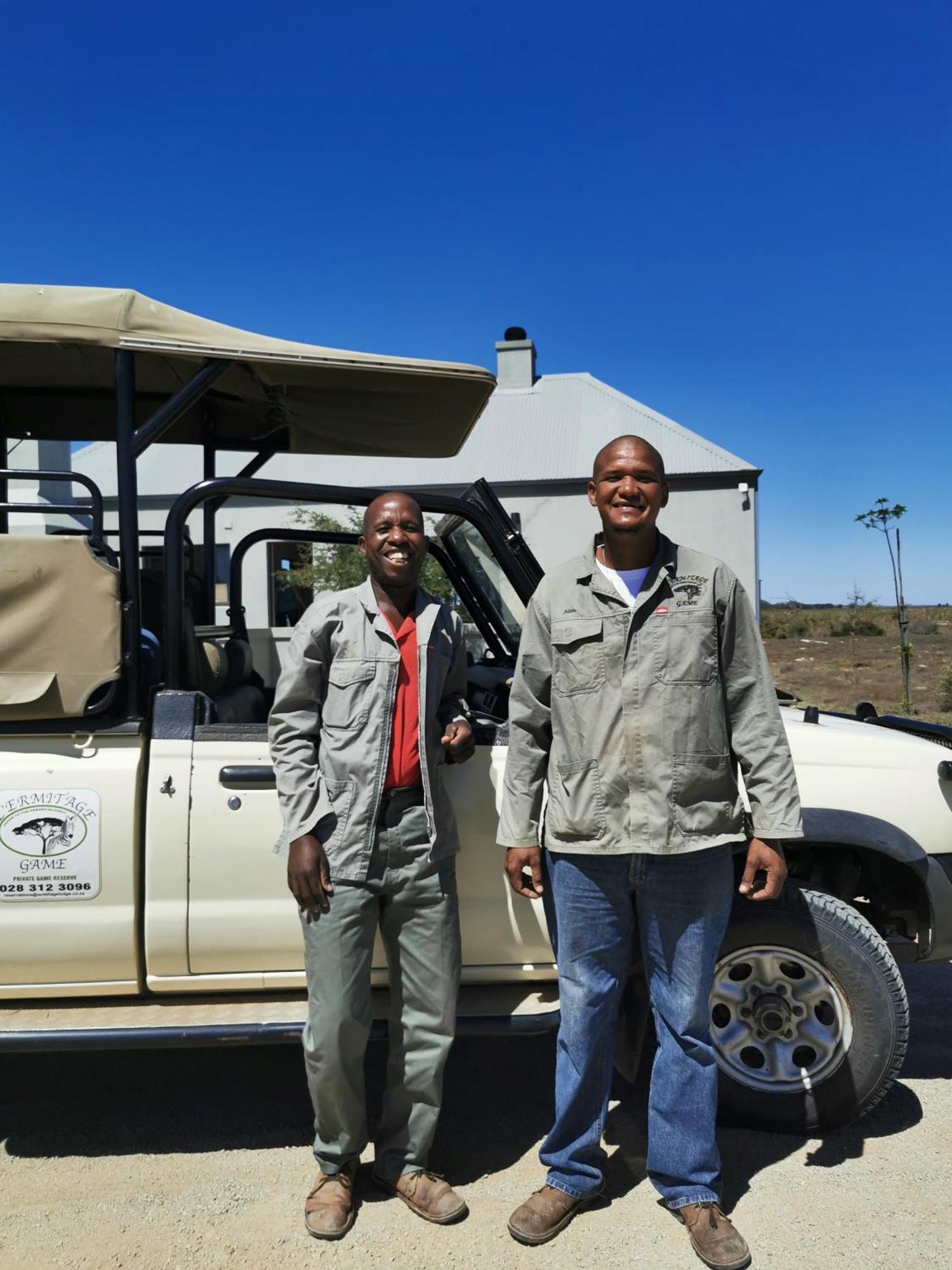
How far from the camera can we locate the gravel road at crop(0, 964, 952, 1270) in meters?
2.70

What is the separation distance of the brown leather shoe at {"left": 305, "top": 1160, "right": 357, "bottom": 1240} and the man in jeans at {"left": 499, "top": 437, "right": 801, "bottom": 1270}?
475mm

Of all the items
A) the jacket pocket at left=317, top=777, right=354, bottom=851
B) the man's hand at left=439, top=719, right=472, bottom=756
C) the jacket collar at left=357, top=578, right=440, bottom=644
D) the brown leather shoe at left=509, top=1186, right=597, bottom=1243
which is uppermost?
the jacket collar at left=357, top=578, right=440, bottom=644

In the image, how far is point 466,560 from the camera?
4.11m

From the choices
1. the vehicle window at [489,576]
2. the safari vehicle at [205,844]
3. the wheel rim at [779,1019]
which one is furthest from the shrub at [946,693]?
the wheel rim at [779,1019]

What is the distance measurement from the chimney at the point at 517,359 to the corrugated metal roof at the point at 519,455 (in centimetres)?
60

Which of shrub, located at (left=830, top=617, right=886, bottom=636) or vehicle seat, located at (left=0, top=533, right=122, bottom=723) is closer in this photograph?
vehicle seat, located at (left=0, top=533, right=122, bottom=723)

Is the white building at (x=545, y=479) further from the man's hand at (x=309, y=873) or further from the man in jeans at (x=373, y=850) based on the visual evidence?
the man's hand at (x=309, y=873)

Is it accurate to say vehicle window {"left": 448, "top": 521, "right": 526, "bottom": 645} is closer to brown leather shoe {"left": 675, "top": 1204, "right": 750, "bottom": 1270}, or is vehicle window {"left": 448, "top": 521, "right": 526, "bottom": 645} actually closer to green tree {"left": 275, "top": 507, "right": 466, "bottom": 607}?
brown leather shoe {"left": 675, "top": 1204, "right": 750, "bottom": 1270}

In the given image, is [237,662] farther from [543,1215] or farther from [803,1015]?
[803,1015]

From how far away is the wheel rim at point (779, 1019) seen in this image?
3193 mm

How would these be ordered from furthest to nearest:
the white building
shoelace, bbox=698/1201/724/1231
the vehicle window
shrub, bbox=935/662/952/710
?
the white building
shrub, bbox=935/662/952/710
the vehicle window
shoelace, bbox=698/1201/724/1231

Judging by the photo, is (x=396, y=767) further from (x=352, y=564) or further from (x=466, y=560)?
(x=352, y=564)

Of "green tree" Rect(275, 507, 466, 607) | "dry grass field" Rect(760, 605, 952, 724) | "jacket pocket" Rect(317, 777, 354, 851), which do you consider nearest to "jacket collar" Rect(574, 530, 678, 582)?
"jacket pocket" Rect(317, 777, 354, 851)

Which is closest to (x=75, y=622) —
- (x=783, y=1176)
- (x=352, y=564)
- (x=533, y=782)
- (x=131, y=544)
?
(x=131, y=544)
